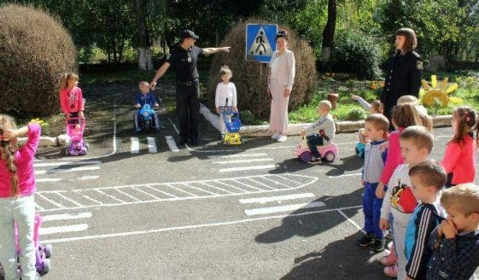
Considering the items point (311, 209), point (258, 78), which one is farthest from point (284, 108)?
point (311, 209)

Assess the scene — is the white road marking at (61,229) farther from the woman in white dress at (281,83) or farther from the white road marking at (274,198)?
the woman in white dress at (281,83)

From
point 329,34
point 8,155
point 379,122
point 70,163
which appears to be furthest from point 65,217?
point 329,34

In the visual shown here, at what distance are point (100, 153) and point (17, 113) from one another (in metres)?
3.90

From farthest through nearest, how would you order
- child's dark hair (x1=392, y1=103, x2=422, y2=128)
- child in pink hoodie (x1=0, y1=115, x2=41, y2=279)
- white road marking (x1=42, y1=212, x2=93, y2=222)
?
white road marking (x1=42, y1=212, x2=93, y2=222), child's dark hair (x1=392, y1=103, x2=422, y2=128), child in pink hoodie (x1=0, y1=115, x2=41, y2=279)

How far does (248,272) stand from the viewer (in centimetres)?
469

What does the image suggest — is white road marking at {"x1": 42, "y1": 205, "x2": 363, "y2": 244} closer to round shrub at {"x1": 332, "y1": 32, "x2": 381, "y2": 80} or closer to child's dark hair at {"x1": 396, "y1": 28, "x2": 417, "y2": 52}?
child's dark hair at {"x1": 396, "y1": 28, "x2": 417, "y2": 52}

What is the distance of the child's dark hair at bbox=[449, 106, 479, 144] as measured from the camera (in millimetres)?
4578

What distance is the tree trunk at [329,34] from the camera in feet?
66.3

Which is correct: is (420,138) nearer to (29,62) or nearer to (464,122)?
(464,122)

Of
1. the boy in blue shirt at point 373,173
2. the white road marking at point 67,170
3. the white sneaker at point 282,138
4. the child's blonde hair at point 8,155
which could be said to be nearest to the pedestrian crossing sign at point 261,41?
the white sneaker at point 282,138

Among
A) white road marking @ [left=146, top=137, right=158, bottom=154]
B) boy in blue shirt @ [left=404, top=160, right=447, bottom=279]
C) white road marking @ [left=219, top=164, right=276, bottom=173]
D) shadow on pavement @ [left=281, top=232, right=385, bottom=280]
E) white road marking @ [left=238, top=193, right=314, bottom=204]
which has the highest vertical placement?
boy in blue shirt @ [left=404, top=160, right=447, bottom=279]

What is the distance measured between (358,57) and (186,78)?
43.3ft

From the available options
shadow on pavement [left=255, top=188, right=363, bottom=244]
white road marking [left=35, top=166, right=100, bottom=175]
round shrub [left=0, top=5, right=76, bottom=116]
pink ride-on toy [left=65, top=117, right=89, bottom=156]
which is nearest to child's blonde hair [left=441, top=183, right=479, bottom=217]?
shadow on pavement [left=255, top=188, right=363, bottom=244]

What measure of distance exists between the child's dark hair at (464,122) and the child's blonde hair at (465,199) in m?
1.96
